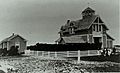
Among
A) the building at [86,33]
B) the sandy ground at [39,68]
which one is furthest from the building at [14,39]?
the building at [86,33]

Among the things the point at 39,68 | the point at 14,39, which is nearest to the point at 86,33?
the point at 14,39

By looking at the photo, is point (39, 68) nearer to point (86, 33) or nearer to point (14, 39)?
point (14, 39)

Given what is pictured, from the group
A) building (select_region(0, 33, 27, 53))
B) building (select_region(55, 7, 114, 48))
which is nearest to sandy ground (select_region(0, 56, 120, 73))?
building (select_region(0, 33, 27, 53))

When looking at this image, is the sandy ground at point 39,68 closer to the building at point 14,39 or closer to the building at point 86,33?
the building at point 14,39

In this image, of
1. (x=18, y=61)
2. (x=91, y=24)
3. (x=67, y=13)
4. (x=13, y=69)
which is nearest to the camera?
(x=67, y=13)

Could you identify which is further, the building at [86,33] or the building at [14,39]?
the building at [86,33]

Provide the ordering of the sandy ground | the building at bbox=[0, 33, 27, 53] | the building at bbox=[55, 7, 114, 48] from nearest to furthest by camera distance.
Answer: the sandy ground
the building at bbox=[0, 33, 27, 53]
the building at bbox=[55, 7, 114, 48]

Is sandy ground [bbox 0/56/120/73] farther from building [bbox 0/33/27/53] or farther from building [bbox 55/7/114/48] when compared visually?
building [bbox 55/7/114/48]

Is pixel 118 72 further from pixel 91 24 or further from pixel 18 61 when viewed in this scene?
pixel 91 24

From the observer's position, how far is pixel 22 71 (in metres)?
3.91

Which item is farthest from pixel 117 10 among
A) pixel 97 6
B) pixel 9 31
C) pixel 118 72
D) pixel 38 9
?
pixel 9 31

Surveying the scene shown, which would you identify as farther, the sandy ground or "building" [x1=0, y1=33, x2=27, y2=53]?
"building" [x1=0, y1=33, x2=27, y2=53]

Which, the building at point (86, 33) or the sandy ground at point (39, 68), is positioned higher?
the building at point (86, 33)

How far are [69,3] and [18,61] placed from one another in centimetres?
173
